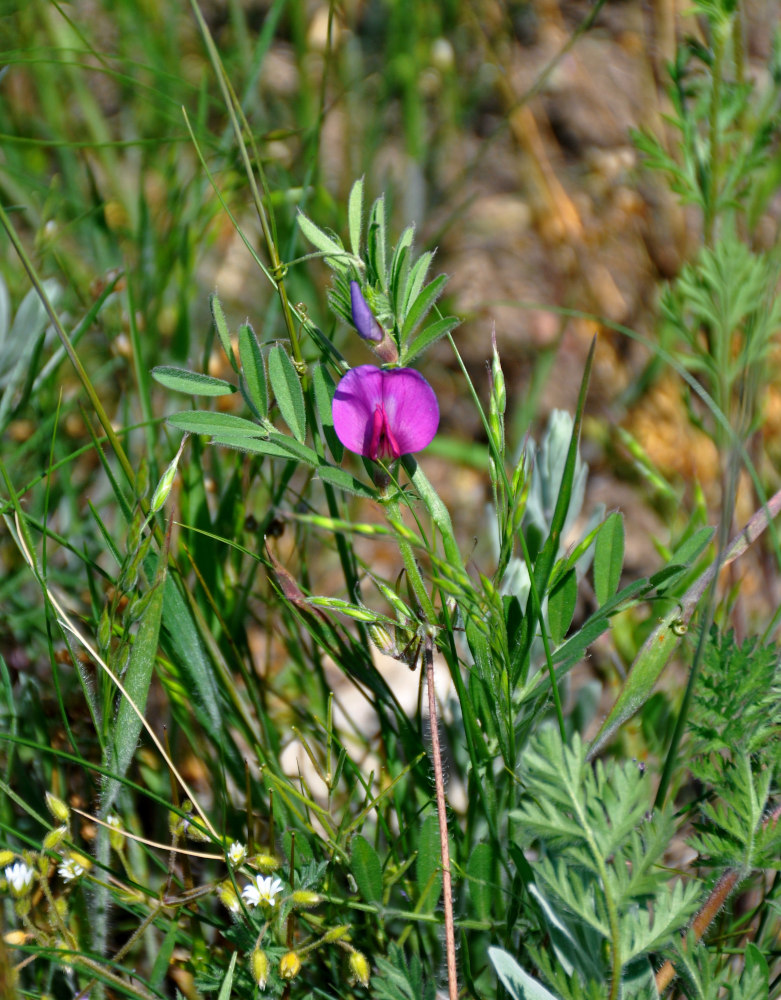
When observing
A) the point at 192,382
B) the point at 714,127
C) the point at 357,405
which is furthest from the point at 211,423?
the point at 714,127

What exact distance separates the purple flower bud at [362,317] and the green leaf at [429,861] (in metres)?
0.47

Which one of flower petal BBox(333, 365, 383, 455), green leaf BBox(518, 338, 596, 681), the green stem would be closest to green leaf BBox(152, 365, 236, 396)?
flower petal BBox(333, 365, 383, 455)

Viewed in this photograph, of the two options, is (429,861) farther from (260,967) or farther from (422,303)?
(422,303)

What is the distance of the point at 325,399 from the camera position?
0.90 meters

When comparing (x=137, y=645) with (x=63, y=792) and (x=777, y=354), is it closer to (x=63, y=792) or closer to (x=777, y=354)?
(x=63, y=792)

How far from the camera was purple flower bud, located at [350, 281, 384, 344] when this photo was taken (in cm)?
77

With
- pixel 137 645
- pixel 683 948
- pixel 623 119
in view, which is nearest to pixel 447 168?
pixel 623 119

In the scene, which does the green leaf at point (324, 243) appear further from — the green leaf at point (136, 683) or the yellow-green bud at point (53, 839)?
the yellow-green bud at point (53, 839)

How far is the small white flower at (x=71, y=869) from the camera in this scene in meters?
0.92

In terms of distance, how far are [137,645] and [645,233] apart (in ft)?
6.20

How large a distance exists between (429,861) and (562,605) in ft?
0.96

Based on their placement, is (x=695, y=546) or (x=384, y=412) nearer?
(x=384, y=412)

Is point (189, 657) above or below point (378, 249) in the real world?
below

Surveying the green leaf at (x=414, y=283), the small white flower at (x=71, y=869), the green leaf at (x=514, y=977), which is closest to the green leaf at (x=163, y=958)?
the small white flower at (x=71, y=869)
